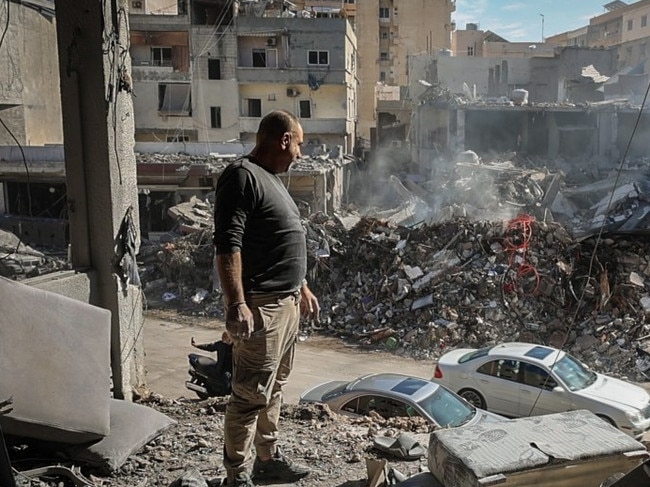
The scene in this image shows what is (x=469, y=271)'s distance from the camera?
17.6m

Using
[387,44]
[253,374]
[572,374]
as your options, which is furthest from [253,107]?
[253,374]

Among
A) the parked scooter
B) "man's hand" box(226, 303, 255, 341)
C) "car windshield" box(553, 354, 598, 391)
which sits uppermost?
"man's hand" box(226, 303, 255, 341)

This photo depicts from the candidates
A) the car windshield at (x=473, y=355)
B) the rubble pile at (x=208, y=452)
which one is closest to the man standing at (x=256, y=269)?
the rubble pile at (x=208, y=452)

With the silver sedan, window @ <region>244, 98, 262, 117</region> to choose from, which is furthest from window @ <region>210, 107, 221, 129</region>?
the silver sedan

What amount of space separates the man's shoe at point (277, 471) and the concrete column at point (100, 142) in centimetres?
235

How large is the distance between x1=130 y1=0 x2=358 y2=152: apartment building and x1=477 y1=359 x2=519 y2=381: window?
3280 cm

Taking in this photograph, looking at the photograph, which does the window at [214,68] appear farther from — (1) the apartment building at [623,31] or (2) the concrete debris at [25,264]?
(1) the apartment building at [623,31]

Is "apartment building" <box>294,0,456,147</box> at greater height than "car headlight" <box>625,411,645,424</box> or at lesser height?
greater

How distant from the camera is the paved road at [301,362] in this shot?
45.4ft

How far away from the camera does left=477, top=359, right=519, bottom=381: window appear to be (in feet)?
33.9

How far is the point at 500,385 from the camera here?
10.4 m

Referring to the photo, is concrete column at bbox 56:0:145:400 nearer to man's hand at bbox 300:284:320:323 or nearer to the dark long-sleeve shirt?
man's hand at bbox 300:284:320:323

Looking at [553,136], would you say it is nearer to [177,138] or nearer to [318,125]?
[318,125]

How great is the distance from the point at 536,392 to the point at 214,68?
35917mm
